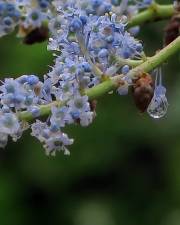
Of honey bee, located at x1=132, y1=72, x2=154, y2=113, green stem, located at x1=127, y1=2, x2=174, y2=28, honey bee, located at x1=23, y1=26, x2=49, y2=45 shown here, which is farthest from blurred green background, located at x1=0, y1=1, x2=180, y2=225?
honey bee, located at x1=132, y1=72, x2=154, y2=113

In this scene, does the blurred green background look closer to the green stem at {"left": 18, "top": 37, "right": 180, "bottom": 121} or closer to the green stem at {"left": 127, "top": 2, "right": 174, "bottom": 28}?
the green stem at {"left": 127, "top": 2, "right": 174, "bottom": 28}

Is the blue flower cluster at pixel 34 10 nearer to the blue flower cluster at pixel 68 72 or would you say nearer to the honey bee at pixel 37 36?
the blue flower cluster at pixel 68 72

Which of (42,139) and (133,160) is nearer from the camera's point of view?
(42,139)

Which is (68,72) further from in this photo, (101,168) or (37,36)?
(101,168)

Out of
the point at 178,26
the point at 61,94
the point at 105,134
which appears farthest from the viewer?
the point at 105,134

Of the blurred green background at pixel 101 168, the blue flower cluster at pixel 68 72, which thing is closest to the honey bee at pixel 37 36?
the blue flower cluster at pixel 68 72

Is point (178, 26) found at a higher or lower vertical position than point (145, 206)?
lower

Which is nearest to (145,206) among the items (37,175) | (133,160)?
(133,160)

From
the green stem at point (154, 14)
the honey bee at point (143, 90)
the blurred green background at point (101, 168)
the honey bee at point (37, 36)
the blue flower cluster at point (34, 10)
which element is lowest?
the honey bee at point (143, 90)

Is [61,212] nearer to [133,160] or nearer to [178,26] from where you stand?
[133,160]
